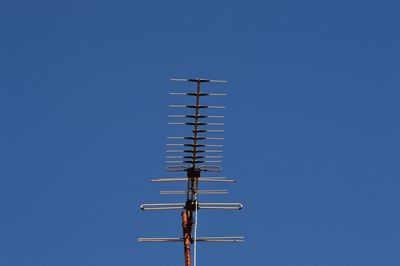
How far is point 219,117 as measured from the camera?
19.7 metres

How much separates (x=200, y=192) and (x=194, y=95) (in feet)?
11.5

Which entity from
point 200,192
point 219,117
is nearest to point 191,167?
point 200,192

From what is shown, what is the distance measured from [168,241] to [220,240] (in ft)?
6.55

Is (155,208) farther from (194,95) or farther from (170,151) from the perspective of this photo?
(194,95)

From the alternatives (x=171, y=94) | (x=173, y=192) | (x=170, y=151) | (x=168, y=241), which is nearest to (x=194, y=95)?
(x=171, y=94)

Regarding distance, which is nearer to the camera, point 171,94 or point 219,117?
point 171,94

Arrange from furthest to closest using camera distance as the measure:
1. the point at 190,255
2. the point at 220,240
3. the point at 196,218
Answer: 1. the point at 220,240
2. the point at 196,218
3. the point at 190,255

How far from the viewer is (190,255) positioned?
16.9m

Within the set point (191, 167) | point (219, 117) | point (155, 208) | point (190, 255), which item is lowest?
point (190, 255)

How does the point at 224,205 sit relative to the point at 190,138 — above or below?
below

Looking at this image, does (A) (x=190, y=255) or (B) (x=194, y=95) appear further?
(B) (x=194, y=95)

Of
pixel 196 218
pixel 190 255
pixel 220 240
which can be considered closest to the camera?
pixel 190 255

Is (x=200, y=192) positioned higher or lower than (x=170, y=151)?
lower

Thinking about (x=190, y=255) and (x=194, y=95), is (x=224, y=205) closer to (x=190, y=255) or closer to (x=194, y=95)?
(x=190, y=255)
